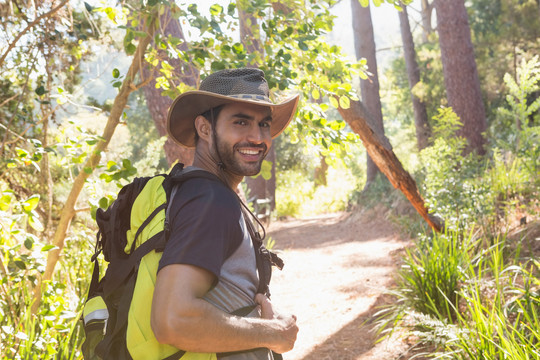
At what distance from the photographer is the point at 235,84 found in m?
2.08

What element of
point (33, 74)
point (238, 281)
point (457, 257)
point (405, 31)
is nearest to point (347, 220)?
point (405, 31)

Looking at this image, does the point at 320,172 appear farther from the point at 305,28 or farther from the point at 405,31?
the point at 305,28

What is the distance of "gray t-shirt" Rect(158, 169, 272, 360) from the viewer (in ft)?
5.22

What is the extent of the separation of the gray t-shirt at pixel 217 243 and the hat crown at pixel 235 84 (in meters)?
0.46

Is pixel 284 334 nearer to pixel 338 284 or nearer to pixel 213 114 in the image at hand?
pixel 213 114

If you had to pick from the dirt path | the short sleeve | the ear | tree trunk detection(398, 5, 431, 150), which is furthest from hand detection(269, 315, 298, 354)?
tree trunk detection(398, 5, 431, 150)

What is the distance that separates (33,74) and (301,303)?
4433 millimetres

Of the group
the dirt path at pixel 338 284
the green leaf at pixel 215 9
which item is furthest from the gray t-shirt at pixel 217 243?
the dirt path at pixel 338 284

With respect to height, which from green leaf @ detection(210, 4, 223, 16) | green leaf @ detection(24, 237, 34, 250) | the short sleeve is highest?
green leaf @ detection(210, 4, 223, 16)

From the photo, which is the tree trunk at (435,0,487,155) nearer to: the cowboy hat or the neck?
the cowboy hat

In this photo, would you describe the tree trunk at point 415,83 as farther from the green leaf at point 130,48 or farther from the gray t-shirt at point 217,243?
the gray t-shirt at point 217,243

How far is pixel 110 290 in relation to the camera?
74.2 inches

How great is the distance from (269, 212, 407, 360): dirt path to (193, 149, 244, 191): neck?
269 centimetres

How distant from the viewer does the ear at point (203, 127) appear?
84.8 inches
